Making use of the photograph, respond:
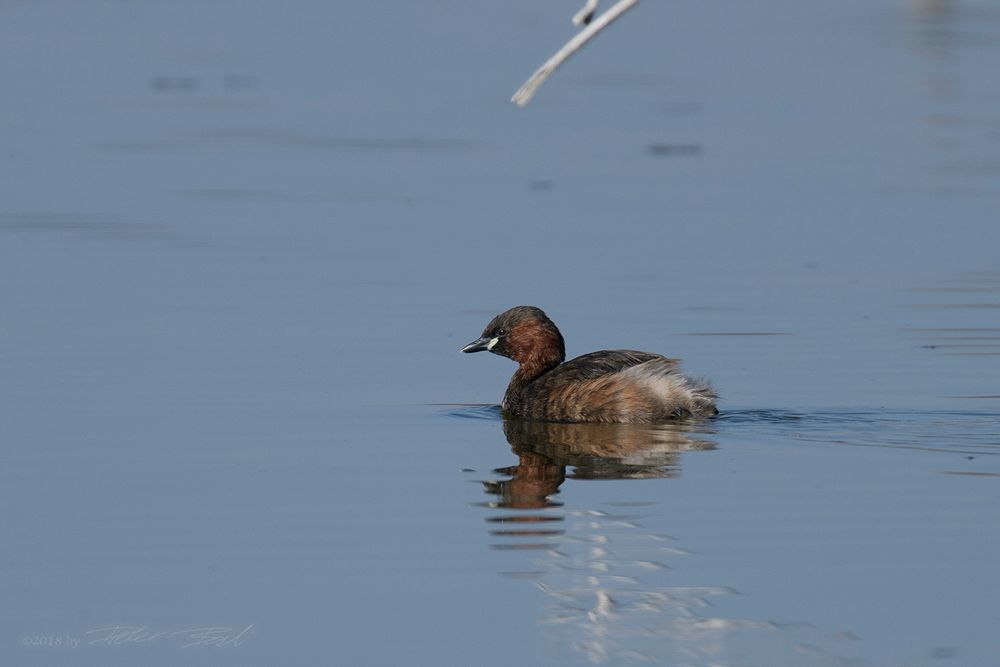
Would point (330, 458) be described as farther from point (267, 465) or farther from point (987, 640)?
point (987, 640)

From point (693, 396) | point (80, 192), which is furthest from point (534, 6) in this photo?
point (693, 396)

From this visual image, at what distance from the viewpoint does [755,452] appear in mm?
9250

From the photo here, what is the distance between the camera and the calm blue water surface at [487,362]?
22.3 feet

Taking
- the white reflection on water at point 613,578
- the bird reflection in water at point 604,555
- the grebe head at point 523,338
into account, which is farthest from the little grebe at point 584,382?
the white reflection on water at point 613,578

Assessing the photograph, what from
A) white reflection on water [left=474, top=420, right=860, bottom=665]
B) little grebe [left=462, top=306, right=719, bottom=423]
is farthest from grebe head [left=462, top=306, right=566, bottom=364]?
white reflection on water [left=474, top=420, right=860, bottom=665]

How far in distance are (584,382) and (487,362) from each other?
5.70 ft

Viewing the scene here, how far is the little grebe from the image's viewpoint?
10.2m

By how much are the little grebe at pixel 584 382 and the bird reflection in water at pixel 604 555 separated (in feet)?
1.11

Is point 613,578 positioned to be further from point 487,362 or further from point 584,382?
point 487,362

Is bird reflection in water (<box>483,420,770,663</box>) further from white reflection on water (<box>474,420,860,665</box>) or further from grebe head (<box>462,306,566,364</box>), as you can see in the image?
grebe head (<box>462,306,566,364</box>)

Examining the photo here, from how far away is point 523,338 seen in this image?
36.3 ft

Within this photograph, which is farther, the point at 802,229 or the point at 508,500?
the point at 802,229

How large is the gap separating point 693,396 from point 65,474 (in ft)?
10.7

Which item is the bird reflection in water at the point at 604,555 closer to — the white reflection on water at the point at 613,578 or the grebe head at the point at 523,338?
the white reflection on water at the point at 613,578
